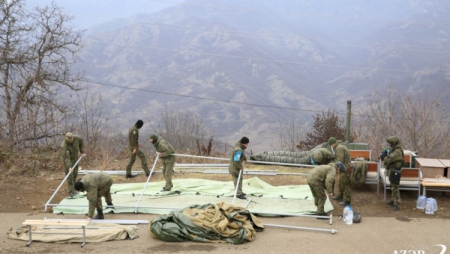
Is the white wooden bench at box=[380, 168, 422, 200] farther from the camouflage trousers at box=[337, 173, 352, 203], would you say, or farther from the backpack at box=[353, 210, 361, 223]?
the backpack at box=[353, 210, 361, 223]

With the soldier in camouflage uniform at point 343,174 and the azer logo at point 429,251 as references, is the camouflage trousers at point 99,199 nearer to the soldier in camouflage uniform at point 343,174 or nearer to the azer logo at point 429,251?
the soldier in camouflage uniform at point 343,174

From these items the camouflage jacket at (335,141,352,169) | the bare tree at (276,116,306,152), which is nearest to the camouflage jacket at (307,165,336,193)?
the camouflage jacket at (335,141,352,169)

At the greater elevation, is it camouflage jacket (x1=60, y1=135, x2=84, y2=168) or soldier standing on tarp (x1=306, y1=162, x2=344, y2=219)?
camouflage jacket (x1=60, y1=135, x2=84, y2=168)

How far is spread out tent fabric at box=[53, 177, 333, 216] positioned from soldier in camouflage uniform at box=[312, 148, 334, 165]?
3.51ft

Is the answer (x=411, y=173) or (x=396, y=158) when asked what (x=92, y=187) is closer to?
(x=396, y=158)

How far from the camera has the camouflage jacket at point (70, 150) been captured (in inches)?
549

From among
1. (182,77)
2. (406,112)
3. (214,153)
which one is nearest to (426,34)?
(182,77)

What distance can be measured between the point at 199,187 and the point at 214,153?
27.4ft

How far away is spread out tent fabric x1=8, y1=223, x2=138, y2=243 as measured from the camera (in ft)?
33.7

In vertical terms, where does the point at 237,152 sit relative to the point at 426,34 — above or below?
below

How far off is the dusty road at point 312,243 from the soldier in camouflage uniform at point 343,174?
1042mm

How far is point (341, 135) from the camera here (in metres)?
25.1

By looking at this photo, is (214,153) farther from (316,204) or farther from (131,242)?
(131,242)

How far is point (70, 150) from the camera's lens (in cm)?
1412
